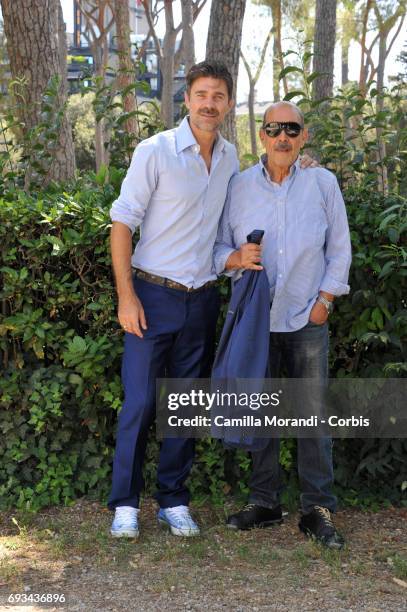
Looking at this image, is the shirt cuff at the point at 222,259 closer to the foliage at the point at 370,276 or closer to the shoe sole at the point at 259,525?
the foliage at the point at 370,276

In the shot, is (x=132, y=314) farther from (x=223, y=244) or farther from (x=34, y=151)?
(x=34, y=151)

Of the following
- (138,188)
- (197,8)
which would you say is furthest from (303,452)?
(197,8)

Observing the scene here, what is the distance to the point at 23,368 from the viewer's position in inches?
187

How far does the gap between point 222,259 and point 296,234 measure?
39 cm

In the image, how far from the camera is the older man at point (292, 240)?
4035 mm

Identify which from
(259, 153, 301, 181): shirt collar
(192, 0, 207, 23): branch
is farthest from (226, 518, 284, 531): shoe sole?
(192, 0, 207, 23): branch

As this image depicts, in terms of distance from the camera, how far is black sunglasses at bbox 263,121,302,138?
3992 mm

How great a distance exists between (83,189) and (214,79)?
4.38ft

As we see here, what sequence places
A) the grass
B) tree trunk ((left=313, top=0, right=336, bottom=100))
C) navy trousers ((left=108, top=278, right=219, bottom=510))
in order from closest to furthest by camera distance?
the grass < navy trousers ((left=108, top=278, right=219, bottom=510)) < tree trunk ((left=313, top=0, right=336, bottom=100))

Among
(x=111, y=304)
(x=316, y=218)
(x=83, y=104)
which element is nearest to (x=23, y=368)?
(x=111, y=304)

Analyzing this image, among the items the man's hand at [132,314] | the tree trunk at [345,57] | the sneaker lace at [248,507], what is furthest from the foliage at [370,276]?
the tree trunk at [345,57]

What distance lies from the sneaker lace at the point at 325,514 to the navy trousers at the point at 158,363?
711 mm

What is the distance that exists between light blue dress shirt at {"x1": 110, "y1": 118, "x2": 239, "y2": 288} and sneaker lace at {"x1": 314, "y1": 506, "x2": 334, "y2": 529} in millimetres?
1308

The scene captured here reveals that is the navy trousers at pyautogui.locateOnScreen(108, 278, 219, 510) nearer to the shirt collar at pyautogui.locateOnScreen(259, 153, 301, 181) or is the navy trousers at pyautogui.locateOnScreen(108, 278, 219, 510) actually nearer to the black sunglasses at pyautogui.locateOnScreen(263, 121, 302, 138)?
the shirt collar at pyautogui.locateOnScreen(259, 153, 301, 181)
